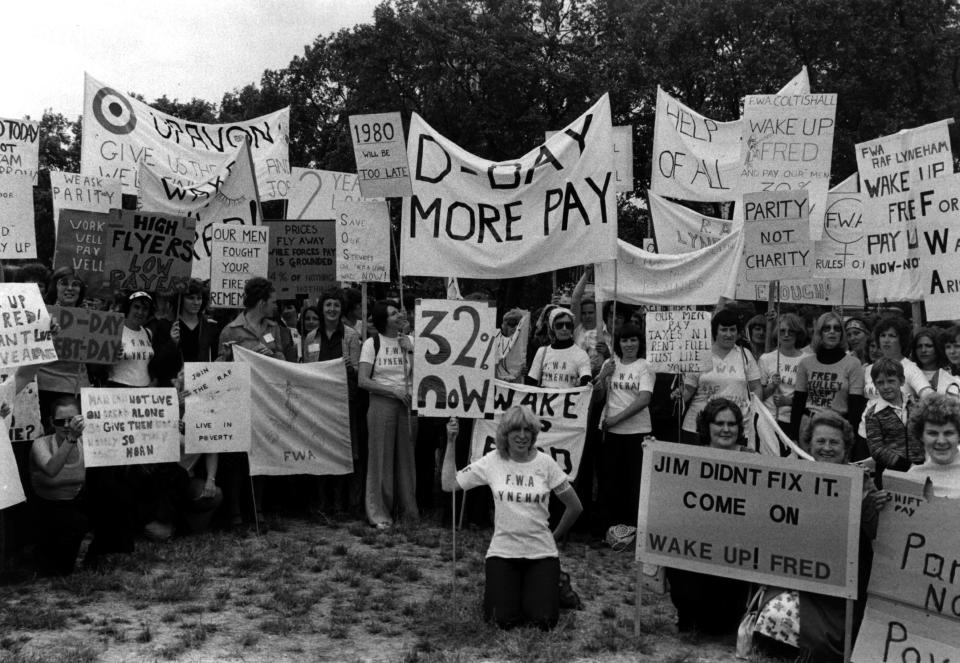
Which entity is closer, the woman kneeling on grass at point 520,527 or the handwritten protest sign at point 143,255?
the woman kneeling on grass at point 520,527

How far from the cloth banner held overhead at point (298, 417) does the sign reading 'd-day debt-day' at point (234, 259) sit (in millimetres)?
1237

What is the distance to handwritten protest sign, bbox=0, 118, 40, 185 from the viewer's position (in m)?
9.47

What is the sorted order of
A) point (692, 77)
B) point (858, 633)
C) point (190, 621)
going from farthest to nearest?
point (692, 77), point (190, 621), point (858, 633)

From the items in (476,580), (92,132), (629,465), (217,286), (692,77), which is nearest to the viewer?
(476,580)

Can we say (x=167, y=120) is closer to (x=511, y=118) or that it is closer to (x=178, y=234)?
(x=178, y=234)

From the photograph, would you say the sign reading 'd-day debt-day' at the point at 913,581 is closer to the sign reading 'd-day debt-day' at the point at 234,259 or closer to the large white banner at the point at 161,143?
the sign reading 'd-day debt-day' at the point at 234,259

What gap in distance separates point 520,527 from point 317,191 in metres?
9.34

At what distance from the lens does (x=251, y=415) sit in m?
9.53

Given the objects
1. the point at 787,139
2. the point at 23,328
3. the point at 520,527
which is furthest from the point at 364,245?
the point at 520,527

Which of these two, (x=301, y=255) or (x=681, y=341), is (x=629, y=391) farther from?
(x=301, y=255)

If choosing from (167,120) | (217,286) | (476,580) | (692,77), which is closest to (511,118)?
(692,77)

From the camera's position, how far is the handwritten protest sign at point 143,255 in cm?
937

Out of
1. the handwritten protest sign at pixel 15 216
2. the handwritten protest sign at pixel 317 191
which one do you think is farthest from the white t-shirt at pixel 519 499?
the handwritten protest sign at pixel 317 191

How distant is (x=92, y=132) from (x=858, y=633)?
35.1 ft
